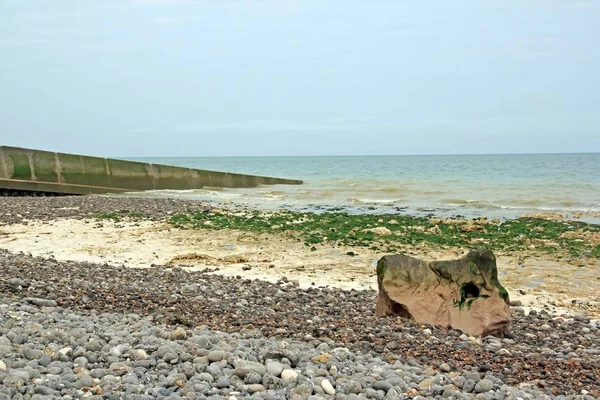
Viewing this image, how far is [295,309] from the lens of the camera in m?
6.43

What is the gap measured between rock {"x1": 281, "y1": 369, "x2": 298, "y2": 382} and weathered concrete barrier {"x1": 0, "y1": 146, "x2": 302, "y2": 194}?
2132cm

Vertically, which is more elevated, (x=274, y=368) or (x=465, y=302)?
(x=274, y=368)

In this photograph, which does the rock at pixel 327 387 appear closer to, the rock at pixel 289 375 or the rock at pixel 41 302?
→ the rock at pixel 289 375

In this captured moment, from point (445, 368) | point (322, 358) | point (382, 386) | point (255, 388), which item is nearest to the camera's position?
point (255, 388)

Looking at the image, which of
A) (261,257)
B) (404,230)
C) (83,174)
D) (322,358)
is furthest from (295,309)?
(83,174)

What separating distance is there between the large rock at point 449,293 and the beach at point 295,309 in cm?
24

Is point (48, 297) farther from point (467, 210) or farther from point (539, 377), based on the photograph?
point (467, 210)

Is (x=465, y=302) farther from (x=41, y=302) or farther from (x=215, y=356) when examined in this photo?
(x=41, y=302)

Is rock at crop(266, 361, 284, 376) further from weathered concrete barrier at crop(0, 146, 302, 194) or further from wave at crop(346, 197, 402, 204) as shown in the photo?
weathered concrete barrier at crop(0, 146, 302, 194)

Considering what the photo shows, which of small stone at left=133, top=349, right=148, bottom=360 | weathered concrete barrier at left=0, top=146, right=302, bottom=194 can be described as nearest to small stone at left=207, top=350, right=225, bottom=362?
small stone at left=133, top=349, right=148, bottom=360

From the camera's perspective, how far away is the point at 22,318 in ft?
15.9

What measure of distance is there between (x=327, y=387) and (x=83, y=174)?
914 inches

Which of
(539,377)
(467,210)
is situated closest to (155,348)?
(539,377)

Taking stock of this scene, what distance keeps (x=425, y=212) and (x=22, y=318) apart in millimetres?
15763
